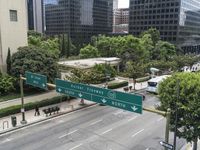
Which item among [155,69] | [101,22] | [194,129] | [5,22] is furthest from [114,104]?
[101,22]

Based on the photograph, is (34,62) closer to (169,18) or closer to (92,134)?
(92,134)

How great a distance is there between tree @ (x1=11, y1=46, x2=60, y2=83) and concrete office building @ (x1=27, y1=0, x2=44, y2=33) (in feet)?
454

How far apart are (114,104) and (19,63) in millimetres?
25143

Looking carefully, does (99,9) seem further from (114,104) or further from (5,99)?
(114,104)

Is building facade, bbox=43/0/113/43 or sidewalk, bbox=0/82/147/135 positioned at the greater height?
building facade, bbox=43/0/113/43

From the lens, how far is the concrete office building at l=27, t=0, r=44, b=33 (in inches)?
6811

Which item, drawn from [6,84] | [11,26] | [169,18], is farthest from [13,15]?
[169,18]

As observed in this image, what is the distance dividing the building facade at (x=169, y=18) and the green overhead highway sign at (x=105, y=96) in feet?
314

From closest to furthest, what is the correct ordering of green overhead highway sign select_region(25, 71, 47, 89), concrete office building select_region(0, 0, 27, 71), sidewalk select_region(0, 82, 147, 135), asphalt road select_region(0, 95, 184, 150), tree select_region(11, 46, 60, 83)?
asphalt road select_region(0, 95, 184, 150)
green overhead highway sign select_region(25, 71, 47, 89)
sidewalk select_region(0, 82, 147, 135)
tree select_region(11, 46, 60, 83)
concrete office building select_region(0, 0, 27, 71)

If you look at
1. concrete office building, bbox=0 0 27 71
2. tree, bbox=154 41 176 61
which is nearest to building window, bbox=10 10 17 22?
concrete office building, bbox=0 0 27 71

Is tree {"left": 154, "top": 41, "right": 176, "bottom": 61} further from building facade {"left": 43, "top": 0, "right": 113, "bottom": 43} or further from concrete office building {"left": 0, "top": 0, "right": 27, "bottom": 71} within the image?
building facade {"left": 43, "top": 0, "right": 113, "bottom": 43}

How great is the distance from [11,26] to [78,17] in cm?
9644

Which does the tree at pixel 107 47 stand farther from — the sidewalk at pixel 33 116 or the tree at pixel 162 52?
the sidewalk at pixel 33 116

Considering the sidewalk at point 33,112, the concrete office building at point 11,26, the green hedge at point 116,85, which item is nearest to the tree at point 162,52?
the green hedge at point 116,85
